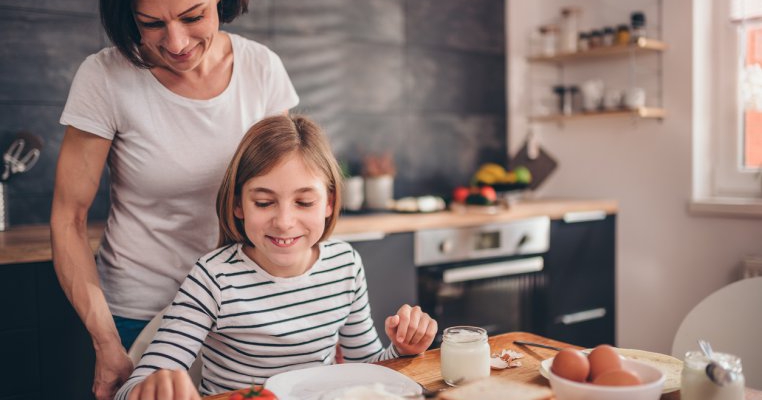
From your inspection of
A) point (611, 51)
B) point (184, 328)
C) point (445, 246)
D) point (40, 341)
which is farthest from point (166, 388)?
point (611, 51)

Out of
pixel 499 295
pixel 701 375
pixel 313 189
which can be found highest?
pixel 313 189

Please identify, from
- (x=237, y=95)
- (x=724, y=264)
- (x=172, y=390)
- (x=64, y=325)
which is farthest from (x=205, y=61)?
(x=724, y=264)

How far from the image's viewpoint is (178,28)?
1.28 meters

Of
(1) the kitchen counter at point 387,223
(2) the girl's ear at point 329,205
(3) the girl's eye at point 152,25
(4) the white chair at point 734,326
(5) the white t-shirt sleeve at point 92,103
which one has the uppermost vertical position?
(3) the girl's eye at point 152,25

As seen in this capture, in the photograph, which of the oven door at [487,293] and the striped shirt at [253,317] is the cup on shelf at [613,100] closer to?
the oven door at [487,293]

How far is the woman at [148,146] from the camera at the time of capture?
1.29 metres

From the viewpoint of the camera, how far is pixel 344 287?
1.38 metres

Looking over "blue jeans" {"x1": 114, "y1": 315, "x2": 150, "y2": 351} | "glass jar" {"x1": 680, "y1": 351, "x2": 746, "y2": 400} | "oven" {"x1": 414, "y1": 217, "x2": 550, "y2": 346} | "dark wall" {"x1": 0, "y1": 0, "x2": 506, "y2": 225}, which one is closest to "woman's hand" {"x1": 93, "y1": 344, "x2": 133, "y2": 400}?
"blue jeans" {"x1": 114, "y1": 315, "x2": 150, "y2": 351}

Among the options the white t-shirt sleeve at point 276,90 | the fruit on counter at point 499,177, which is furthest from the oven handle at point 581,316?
the white t-shirt sleeve at point 276,90

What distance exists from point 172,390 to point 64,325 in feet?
3.78

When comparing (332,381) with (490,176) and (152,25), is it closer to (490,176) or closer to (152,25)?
(152,25)

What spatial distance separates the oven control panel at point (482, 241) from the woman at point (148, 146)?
1.14 meters

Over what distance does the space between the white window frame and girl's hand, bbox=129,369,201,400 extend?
2607 millimetres

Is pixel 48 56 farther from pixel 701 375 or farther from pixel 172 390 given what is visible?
pixel 701 375
